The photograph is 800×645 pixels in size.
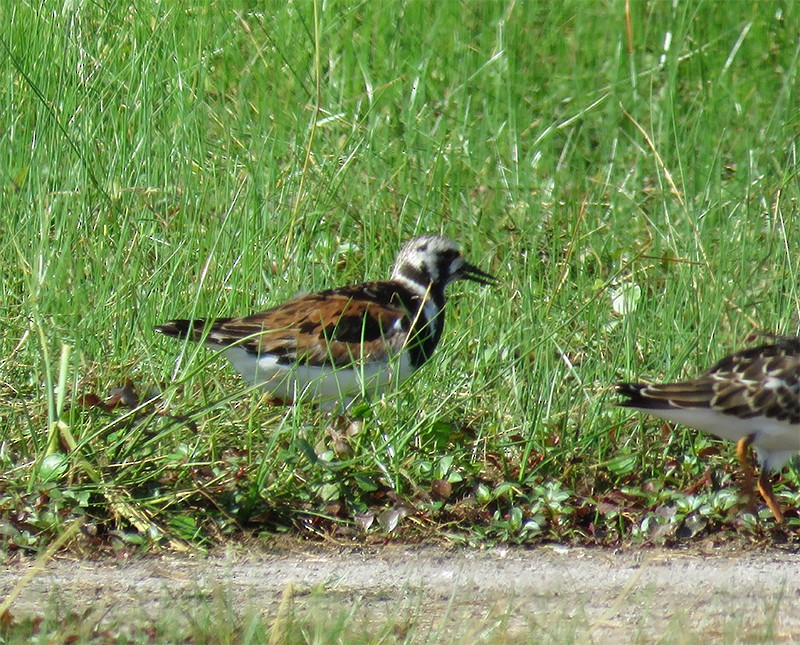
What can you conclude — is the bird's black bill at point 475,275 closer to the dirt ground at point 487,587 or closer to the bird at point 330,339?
the bird at point 330,339

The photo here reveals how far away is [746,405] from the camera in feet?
17.8

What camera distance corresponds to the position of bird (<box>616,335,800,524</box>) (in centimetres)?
531

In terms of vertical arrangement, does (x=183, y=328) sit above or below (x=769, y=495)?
above

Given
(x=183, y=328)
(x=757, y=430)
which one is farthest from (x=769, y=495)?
(x=183, y=328)

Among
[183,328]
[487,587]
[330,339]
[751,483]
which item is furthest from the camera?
[330,339]

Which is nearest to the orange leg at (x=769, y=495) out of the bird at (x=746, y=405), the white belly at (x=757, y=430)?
the bird at (x=746, y=405)

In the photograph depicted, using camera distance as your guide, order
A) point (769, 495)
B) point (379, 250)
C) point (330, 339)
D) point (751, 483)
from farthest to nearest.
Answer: point (379, 250) < point (330, 339) < point (751, 483) < point (769, 495)

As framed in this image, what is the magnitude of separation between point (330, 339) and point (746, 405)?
192 centimetres

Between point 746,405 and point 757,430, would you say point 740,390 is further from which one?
point 757,430

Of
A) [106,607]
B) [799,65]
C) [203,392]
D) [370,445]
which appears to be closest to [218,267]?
[203,392]

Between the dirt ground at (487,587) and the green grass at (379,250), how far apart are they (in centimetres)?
18

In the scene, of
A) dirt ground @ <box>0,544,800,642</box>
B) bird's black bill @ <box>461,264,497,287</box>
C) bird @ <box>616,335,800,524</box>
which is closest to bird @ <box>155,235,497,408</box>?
bird's black bill @ <box>461,264,497,287</box>

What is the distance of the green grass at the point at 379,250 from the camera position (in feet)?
17.0

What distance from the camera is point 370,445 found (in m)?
5.45
